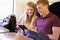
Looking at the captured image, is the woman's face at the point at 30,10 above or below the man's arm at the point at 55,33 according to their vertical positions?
above

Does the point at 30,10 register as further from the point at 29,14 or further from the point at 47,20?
the point at 47,20

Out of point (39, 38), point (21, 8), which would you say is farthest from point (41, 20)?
point (21, 8)

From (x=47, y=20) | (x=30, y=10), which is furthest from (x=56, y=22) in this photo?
(x=30, y=10)

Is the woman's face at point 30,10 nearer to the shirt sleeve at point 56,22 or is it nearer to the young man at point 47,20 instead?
the young man at point 47,20

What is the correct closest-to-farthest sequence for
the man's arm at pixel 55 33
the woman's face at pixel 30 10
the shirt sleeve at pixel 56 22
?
the man's arm at pixel 55 33 → the shirt sleeve at pixel 56 22 → the woman's face at pixel 30 10

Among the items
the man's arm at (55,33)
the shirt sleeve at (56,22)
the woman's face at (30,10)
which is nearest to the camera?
the man's arm at (55,33)

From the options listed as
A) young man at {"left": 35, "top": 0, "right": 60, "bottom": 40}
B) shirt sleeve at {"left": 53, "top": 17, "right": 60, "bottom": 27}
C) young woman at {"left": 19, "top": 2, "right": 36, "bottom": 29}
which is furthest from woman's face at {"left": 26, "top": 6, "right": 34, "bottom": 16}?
shirt sleeve at {"left": 53, "top": 17, "right": 60, "bottom": 27}

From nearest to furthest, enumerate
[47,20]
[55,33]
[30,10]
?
[55,33]
[47,20]
[30,10]

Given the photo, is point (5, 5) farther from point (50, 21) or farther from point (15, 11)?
point (50, 21)

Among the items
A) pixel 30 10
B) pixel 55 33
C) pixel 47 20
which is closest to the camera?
pixel 55 33

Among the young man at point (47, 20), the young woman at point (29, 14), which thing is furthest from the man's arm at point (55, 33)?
the young woman at point (29, 14)

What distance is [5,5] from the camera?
380 centimetres

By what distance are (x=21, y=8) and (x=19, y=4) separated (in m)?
0.10

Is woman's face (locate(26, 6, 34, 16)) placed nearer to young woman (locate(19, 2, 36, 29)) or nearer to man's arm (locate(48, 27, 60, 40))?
young woman (locate(19, 2, 36, 29))
